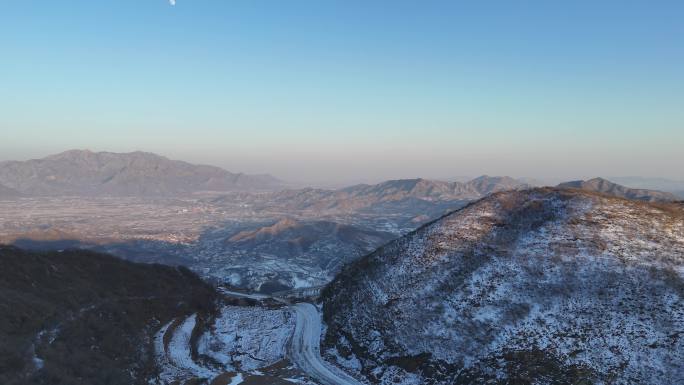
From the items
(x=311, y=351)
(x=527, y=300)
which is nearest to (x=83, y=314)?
(x=311, y=351)

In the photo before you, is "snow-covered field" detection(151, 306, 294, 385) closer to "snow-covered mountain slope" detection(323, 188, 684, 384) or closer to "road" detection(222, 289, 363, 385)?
"road" detection(222, 289, 363, 385)

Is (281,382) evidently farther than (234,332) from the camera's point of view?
No

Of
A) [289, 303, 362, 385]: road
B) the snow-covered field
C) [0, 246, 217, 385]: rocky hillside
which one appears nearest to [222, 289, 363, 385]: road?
→ [289, 303, 362, 385]: road

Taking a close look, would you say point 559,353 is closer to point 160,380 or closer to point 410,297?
point 410,297

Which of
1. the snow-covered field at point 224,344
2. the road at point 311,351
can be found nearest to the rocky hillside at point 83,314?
the snow-covered field at point 224,344

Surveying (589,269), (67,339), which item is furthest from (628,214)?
(67,339)

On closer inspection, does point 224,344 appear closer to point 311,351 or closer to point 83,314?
point 311,351

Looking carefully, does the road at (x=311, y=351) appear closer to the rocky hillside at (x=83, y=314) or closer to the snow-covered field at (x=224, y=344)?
the snow-covered field at (x=224, y=344)

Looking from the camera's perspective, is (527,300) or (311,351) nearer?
(527,300)
